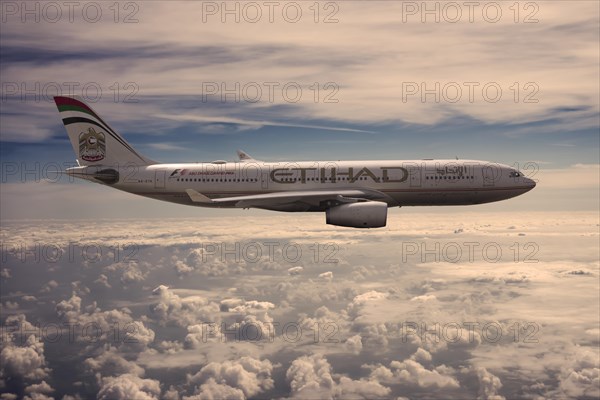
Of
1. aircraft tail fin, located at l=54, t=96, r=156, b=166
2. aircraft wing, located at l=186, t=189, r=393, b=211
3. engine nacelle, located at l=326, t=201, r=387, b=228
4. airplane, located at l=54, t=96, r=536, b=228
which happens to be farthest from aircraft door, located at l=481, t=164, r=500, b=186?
aircraft tail fin, located at l=54, t=96, r=156, b=166

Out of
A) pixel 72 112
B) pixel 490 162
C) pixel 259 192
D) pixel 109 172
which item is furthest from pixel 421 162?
pixel 72 112

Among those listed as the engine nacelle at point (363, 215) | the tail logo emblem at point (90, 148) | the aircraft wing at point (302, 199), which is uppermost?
the tail logo emblem at point (90, 148)

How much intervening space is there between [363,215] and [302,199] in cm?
519

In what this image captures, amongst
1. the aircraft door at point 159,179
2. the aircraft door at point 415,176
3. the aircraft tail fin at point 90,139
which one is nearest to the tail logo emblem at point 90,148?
the aircraft tail fin at point 90,139

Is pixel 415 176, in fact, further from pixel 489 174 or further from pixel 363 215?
pixel 363 215

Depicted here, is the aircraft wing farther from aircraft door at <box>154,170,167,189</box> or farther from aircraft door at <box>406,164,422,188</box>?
aircraft door at <box>154,170,167,189</box>

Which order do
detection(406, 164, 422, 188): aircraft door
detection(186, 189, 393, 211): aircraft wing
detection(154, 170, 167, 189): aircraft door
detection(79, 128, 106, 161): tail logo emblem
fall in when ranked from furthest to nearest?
detection(79, 128, 106, 161): tail logo emblem
detection(154, 170, 167, 189): aircraft door
detection(406, 164, 422, 188): aircraft door
detection(186, 189, 393, 211): aircraft wing

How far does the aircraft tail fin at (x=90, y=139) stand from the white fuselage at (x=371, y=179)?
474 cm

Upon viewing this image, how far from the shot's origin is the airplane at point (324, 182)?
136ft

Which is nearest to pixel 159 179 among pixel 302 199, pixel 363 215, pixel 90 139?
pixel 90 139

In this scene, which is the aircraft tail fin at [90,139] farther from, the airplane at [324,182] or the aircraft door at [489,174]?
the aircraft door at [489,174]

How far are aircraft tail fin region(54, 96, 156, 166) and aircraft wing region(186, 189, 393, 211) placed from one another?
10424 mm

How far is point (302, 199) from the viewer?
40.3 m

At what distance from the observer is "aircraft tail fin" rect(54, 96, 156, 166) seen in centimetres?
4628
